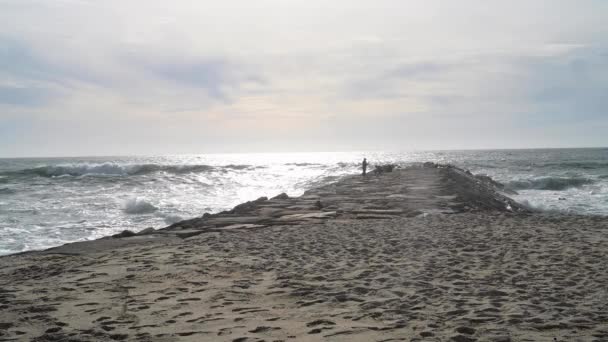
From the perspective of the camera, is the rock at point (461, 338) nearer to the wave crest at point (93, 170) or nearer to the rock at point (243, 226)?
the rock at point (243, 226)

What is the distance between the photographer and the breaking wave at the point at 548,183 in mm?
30141

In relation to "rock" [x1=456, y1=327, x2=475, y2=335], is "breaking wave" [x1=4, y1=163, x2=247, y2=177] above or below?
above

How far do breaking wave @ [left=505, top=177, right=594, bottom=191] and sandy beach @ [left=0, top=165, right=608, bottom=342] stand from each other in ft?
74.9

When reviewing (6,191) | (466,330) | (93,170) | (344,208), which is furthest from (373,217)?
(93,170)

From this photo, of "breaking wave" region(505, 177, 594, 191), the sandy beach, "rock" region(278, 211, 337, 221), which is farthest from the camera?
"breaking wave" region(505, 177, 594, 191)

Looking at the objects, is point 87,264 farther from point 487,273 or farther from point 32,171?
point 32,171

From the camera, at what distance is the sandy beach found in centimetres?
395

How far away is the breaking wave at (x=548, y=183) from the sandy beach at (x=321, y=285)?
2283 cm

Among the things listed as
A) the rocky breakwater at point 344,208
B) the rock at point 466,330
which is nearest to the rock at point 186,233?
the rocky breakwater at point 344,208

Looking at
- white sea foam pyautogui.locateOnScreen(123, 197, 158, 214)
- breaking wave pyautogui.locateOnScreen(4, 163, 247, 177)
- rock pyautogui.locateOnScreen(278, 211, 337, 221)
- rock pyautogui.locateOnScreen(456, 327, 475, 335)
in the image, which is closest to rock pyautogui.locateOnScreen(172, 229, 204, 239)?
rock pyautogui.locateOnScreen(278, 211, 337, 221)

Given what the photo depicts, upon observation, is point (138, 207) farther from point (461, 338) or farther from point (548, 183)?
point (548, 183)

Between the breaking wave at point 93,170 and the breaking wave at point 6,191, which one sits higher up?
the breaking wave at point 93,170

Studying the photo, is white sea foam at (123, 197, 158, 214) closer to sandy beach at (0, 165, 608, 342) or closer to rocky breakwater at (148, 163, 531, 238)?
rocky breakwater at (148, 163, 531, 238)

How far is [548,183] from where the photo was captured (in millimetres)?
31125
